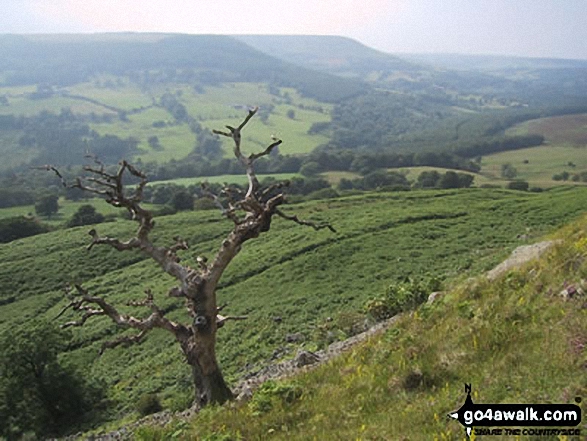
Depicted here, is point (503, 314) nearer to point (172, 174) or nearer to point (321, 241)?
point (321, 241)

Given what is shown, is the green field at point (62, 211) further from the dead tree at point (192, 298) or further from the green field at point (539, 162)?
the green field at point (539, 162)

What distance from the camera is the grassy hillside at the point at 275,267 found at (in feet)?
113

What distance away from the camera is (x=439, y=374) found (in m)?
8.89

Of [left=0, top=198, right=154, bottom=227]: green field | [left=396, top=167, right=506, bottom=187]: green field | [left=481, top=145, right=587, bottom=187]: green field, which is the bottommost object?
[left=0, top=198, right=154, bottom=227]: green field

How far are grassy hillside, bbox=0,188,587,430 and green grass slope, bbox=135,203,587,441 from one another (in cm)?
1232

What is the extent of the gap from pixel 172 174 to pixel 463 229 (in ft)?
486

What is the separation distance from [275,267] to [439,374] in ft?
148

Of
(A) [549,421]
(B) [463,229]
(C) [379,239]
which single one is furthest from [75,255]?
(A) [549,421]

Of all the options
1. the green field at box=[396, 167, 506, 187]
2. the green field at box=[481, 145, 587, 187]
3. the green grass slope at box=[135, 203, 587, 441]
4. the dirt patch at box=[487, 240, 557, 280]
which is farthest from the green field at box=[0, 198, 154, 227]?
the green grass slope at box=[135, 203, 587, 441]

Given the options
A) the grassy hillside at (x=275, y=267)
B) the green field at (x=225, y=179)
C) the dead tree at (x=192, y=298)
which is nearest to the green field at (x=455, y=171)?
the green field at (x=225, y=179)

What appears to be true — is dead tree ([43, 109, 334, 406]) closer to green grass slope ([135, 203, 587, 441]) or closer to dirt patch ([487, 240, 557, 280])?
green grass slope ([135, 203, 587, 441])

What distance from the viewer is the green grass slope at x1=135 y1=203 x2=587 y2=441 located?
734 centimetres

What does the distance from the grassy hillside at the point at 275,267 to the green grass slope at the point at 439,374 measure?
1232cm

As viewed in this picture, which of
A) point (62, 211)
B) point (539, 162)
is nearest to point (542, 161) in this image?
point (539, 162)
